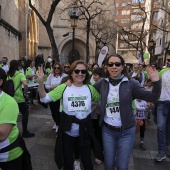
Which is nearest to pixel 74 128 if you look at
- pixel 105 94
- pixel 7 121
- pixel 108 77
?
pixel 105 94

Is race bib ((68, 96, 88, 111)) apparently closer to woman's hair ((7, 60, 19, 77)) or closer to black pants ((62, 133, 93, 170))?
black pants ((62, 133, 93, 170))

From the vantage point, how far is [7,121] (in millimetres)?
1981

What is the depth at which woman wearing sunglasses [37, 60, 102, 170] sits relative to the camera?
282 centimetres

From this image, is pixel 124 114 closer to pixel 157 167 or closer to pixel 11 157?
pixel 11 157

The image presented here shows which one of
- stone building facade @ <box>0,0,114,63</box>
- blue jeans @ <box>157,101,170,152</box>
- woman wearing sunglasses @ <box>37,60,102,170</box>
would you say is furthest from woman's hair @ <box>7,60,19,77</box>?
stone building facade @ <box>0,0,114,63</box>

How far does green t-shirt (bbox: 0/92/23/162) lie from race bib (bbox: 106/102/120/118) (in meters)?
1.16

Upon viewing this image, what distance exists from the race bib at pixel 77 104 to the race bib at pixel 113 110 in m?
0.30

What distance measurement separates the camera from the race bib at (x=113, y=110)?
274cm

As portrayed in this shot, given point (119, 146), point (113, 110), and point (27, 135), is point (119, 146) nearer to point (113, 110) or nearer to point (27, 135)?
point (113, 110)

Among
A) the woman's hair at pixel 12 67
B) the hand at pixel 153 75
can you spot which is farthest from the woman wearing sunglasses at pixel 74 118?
the woman's hair at pixel 12 67

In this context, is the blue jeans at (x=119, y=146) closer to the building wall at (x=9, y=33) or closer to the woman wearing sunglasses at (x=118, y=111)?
the woman wearing sunglasses at (x=118, y=111)

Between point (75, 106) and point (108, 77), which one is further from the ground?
point (108, 77)

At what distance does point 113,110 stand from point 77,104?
1.55ft

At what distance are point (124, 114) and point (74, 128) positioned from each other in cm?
67
